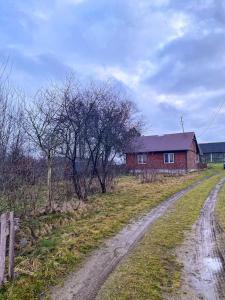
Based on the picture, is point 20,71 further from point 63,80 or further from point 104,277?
point 104,277

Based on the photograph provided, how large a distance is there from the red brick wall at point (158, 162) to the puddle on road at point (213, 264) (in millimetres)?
27802

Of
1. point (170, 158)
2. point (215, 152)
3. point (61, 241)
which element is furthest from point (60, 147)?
point (215, 152)

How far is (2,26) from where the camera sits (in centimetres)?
868

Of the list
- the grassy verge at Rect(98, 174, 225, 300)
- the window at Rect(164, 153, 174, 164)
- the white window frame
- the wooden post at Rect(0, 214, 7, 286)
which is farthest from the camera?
the window at Rect(164, 153, 174, 164)

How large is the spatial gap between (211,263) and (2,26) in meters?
8.54

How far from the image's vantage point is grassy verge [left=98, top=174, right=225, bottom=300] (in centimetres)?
418

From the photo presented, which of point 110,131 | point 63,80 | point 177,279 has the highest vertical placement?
point 63,80

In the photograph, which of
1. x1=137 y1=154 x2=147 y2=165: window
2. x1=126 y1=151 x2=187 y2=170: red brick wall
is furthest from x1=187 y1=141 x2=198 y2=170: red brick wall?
x1=137 y1=154 x2=147 y2=165: window

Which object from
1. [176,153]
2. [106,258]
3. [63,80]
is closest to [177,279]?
[106,258]

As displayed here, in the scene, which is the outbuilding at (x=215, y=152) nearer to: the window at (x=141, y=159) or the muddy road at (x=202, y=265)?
the window at (x=141, y=159)

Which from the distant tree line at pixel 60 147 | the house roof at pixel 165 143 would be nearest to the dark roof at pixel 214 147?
the house roof at pixel 165 143

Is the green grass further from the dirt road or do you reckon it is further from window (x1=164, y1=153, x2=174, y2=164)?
window (x1=164, y1=153, x2=174, y2=164)

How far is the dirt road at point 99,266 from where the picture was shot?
423cm

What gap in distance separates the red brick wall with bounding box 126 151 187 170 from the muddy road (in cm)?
2527
